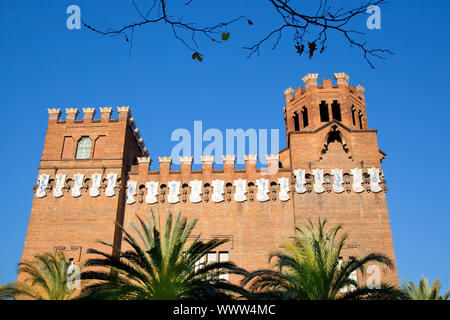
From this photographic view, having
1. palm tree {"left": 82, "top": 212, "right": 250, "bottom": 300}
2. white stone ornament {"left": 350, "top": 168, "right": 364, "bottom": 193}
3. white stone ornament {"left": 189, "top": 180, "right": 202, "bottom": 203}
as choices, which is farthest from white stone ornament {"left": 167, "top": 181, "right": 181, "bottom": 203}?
white stone ornament {"left": 350, "top": 168, "right": 364, "bottom": 193}

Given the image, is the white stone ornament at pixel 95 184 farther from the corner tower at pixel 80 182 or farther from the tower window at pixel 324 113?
the tower window at pixel 324 113

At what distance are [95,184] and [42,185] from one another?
2418 mm

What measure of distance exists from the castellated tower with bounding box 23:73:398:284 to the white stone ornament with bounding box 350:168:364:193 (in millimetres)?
42

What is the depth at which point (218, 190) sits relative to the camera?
73.1ft

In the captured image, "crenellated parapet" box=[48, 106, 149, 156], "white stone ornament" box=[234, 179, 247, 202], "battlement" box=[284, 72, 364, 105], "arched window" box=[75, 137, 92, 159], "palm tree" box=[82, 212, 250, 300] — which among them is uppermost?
"battlement" box=[284, 72, 364, 105]

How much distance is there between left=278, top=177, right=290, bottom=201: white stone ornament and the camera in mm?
21828

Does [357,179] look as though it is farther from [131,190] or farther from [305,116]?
[131,190]

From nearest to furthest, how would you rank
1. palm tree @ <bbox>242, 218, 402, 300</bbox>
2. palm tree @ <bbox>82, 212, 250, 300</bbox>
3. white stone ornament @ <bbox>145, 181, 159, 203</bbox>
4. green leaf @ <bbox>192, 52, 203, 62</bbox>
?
green leaf @ <bbox>192, 52, 203, 62</bbox> < palm tree @ <bbox>82, 212, 250, 300</bbox> < palm tree @ <bbox>242, 218, 402, 300</bbox> < white stone ornament @ <bbox>145, 181, 159, 203</bbox>

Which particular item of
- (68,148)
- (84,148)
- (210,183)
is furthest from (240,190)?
(68,148)

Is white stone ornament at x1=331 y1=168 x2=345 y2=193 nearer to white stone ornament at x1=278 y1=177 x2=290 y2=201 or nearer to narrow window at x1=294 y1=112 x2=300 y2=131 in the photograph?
white stone ornament at x1=278 y1=177 x2=290 y2=201

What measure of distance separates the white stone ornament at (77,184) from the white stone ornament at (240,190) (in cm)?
691

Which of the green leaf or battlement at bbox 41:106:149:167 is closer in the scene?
the green leaf

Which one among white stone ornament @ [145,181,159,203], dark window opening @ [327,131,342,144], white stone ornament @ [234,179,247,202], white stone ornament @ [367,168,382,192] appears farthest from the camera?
dark window opening @ [327,131,342,144]
